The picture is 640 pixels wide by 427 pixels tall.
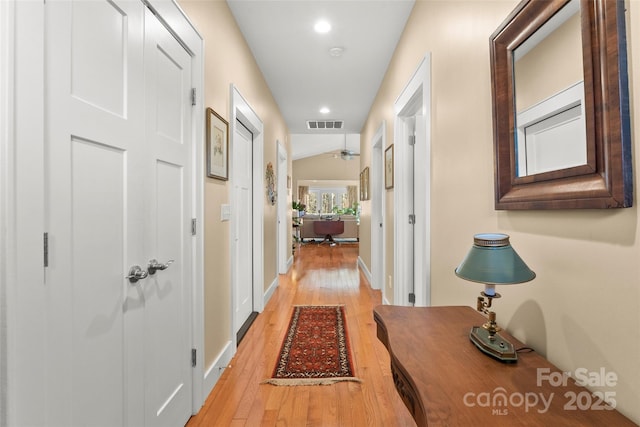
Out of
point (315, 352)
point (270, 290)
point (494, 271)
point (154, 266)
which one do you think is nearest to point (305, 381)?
point (315, 352)

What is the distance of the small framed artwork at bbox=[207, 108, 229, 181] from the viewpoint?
76.9 inches

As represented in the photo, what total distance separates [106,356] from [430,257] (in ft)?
5.67

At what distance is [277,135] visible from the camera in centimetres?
468

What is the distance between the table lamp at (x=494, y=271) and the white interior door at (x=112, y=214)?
46.1 inches

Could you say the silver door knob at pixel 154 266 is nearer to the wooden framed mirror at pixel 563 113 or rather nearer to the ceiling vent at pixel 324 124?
the wooden framed mirror at pixel 563 113

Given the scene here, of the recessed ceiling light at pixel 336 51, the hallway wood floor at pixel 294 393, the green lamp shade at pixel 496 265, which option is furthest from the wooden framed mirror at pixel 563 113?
the recessed ceiling light at pixel 336 51

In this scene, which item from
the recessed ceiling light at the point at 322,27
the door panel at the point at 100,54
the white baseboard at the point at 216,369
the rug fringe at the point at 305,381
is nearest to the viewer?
the door panel at the point at 100,54

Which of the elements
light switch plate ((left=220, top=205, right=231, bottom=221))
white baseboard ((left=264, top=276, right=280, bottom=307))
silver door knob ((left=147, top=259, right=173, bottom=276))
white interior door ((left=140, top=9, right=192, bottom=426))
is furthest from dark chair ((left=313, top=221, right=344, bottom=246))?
silver door knob ((left=147, top=259, right=173, bottom=276))

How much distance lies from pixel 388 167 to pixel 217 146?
1.94 m

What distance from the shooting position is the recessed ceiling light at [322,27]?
8.43ft

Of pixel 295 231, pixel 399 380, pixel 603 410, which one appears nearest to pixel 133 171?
pixel 399 380

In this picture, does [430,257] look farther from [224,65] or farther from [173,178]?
[224,65]

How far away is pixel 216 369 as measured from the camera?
2074mm

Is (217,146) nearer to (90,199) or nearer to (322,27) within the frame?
(90,199)
